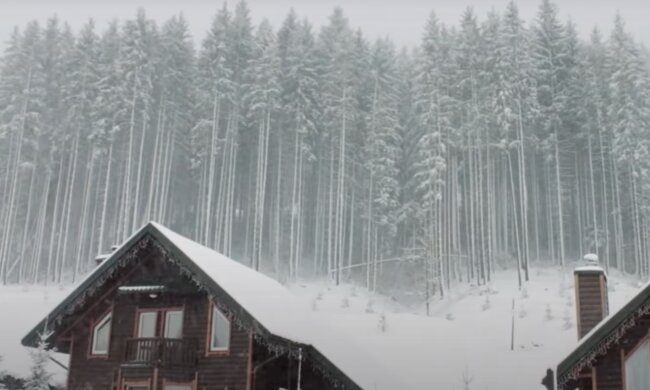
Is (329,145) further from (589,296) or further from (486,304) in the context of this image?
(589,296)

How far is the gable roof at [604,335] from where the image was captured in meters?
14.8

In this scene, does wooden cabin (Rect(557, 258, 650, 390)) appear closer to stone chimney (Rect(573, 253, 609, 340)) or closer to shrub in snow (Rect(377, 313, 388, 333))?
stone chimney (Rect(573, 253, 609, 340))

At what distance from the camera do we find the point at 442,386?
79.6 ft

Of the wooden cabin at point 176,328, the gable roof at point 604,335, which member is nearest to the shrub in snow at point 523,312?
the wooden cabin at point 176,328

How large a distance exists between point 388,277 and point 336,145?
10051 mm

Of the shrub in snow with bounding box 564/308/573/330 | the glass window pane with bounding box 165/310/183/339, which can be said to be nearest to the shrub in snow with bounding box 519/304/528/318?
the shrub in snow with bounding box 564/308/573/330

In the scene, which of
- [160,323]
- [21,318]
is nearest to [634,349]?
[160,323]

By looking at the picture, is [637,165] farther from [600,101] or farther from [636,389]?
[636,389]

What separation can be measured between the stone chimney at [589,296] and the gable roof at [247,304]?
18.7 feet

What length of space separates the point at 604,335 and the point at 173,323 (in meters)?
11.6

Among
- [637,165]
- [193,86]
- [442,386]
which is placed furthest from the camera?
[193,86]

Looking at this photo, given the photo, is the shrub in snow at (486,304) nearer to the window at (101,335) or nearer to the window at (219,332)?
the window at (219,332)

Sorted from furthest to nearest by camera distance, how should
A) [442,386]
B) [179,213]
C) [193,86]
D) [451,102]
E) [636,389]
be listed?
[179,213], [193,86], [451,102], [442,386], [636,389]

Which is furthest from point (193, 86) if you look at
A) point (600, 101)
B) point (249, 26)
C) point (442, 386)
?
point (442, 386)
